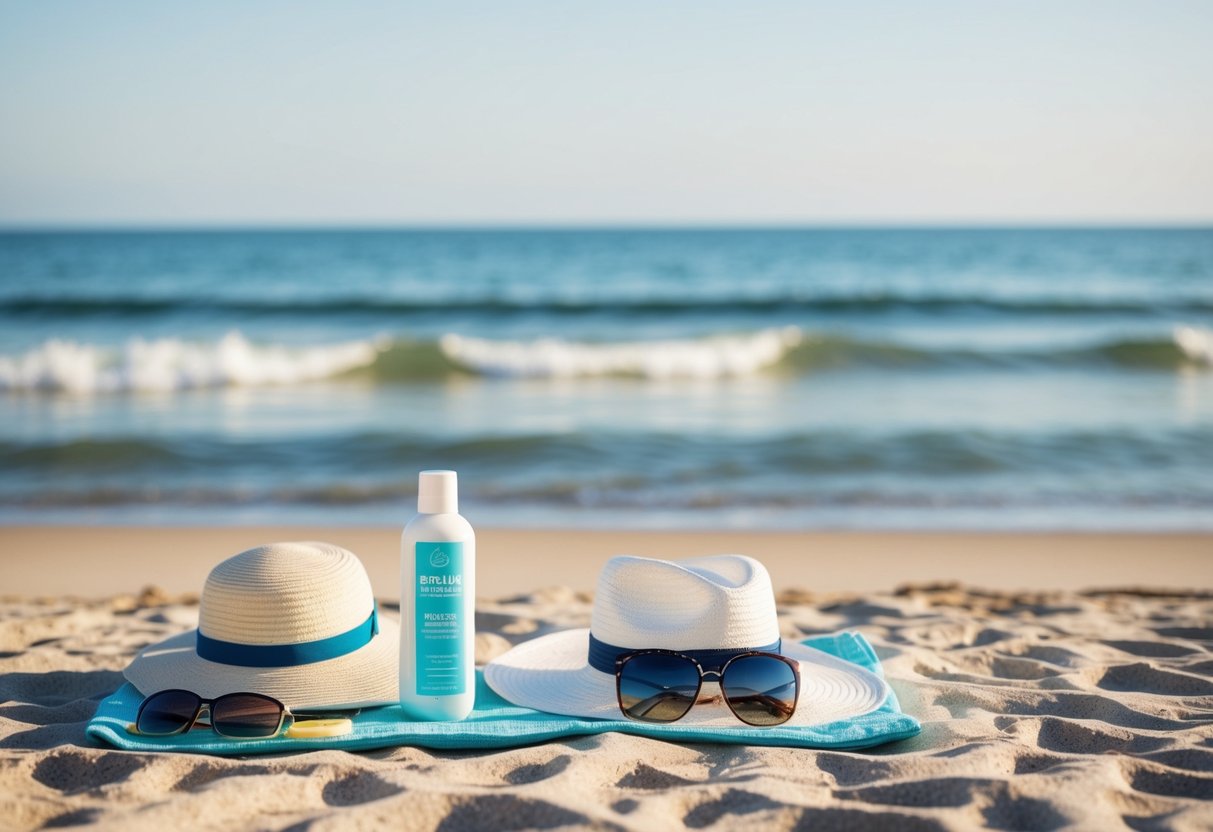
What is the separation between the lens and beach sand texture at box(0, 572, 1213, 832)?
2174 millimetres

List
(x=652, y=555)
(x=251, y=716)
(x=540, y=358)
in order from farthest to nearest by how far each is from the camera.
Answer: (x=540, y=358) → (x=652, y=555) → (x=251, y=716)

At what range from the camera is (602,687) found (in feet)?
9.26

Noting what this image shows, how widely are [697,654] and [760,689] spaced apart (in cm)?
18

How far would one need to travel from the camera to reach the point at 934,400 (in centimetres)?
1138

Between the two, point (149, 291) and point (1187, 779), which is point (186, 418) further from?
point (149, 291)

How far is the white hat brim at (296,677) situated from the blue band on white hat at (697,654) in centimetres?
54

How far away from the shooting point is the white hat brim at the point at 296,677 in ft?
8.64

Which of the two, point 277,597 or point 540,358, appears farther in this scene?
point 540,358

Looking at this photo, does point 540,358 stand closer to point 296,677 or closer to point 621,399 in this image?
point 621,399

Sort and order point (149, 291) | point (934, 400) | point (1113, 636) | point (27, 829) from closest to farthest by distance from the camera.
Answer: point (27, 829)
point (1113, 636)
point (934, 400)
point (149, 291)

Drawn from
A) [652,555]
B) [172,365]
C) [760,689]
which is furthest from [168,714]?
[172,365]

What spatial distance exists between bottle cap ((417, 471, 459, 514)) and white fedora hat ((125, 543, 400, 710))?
0.36 meters

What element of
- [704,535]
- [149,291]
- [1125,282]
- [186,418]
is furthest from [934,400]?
[149,291]

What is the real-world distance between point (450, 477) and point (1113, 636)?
2732mm
